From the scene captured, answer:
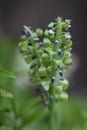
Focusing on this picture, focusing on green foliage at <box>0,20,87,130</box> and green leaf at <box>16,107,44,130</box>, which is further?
green leaf at <box>16,107,44,130</box>

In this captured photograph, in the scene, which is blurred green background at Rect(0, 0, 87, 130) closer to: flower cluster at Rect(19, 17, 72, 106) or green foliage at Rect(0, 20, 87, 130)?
green foliage at Rect(0, 20, 87, 130)

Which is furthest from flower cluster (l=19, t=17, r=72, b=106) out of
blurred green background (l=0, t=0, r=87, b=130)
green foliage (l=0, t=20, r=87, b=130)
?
blurred green background (l=0, t=0, r=87, b=130)

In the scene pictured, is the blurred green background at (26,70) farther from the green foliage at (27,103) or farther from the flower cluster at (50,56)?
the flower cluster at (50,56)

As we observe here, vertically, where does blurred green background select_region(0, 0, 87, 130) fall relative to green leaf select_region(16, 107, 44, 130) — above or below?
above

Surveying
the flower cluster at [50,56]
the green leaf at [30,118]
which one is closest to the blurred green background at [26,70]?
Answer: the green leaf at [30,118]

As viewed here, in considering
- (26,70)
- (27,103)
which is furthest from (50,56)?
(26,70)

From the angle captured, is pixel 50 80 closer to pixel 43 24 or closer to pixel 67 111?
pixel 67 111
